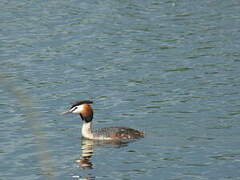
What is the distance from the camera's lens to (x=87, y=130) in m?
14.8

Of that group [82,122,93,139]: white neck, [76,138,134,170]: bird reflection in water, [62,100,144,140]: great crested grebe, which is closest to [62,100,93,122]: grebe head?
[62,100,144,140]: great crested grebe

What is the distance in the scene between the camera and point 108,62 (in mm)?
21828

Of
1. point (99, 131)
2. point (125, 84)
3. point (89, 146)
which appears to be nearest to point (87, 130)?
point (99, 131)

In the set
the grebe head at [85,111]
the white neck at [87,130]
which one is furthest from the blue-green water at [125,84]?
the grebe head at [85,111]

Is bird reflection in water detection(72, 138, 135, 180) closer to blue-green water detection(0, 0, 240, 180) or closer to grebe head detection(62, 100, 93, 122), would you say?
blue-green water detection(0, 0, 240, 180)

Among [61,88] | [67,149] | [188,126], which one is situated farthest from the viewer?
[61,88]

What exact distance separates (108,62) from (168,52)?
2439 mm

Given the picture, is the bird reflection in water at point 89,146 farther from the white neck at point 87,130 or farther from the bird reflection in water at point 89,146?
the white neck at point 87,130

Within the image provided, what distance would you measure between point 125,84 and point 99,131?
4882 millimetres

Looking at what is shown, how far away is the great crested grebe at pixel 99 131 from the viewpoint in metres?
14.1

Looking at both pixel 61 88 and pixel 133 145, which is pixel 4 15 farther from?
pixel 133 145

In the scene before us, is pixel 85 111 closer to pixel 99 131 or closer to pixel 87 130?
pixel 87 130

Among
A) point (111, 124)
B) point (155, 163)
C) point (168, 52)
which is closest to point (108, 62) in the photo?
point (168, 52)

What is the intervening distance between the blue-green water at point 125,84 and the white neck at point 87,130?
0.58 feet
